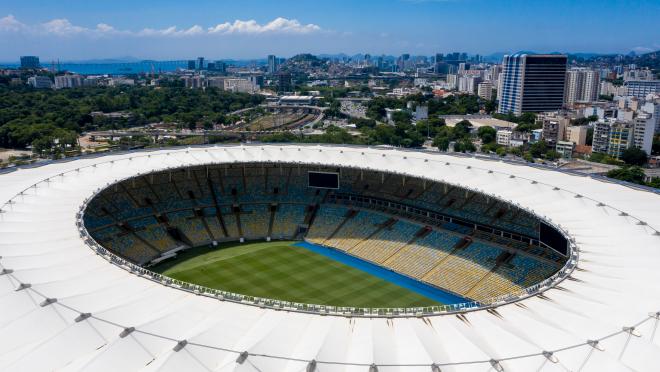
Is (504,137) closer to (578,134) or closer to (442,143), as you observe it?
(578,134)

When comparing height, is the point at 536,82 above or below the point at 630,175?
above

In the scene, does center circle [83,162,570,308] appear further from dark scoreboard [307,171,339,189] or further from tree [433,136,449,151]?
tree [433,136,449,151]

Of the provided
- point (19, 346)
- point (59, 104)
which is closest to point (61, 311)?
point (19, 346)

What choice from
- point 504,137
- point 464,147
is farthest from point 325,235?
point 504,137

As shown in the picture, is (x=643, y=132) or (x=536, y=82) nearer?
(x=643, y=132)

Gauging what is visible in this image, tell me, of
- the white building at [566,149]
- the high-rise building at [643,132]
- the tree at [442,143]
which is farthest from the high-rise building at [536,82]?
the tree at [442,143]

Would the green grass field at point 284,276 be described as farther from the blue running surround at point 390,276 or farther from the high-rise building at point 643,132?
the high-rise building at point 643,132

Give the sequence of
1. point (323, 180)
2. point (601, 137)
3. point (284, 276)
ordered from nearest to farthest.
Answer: point (284, 276) < point (323, 180) < point (601, 137)
